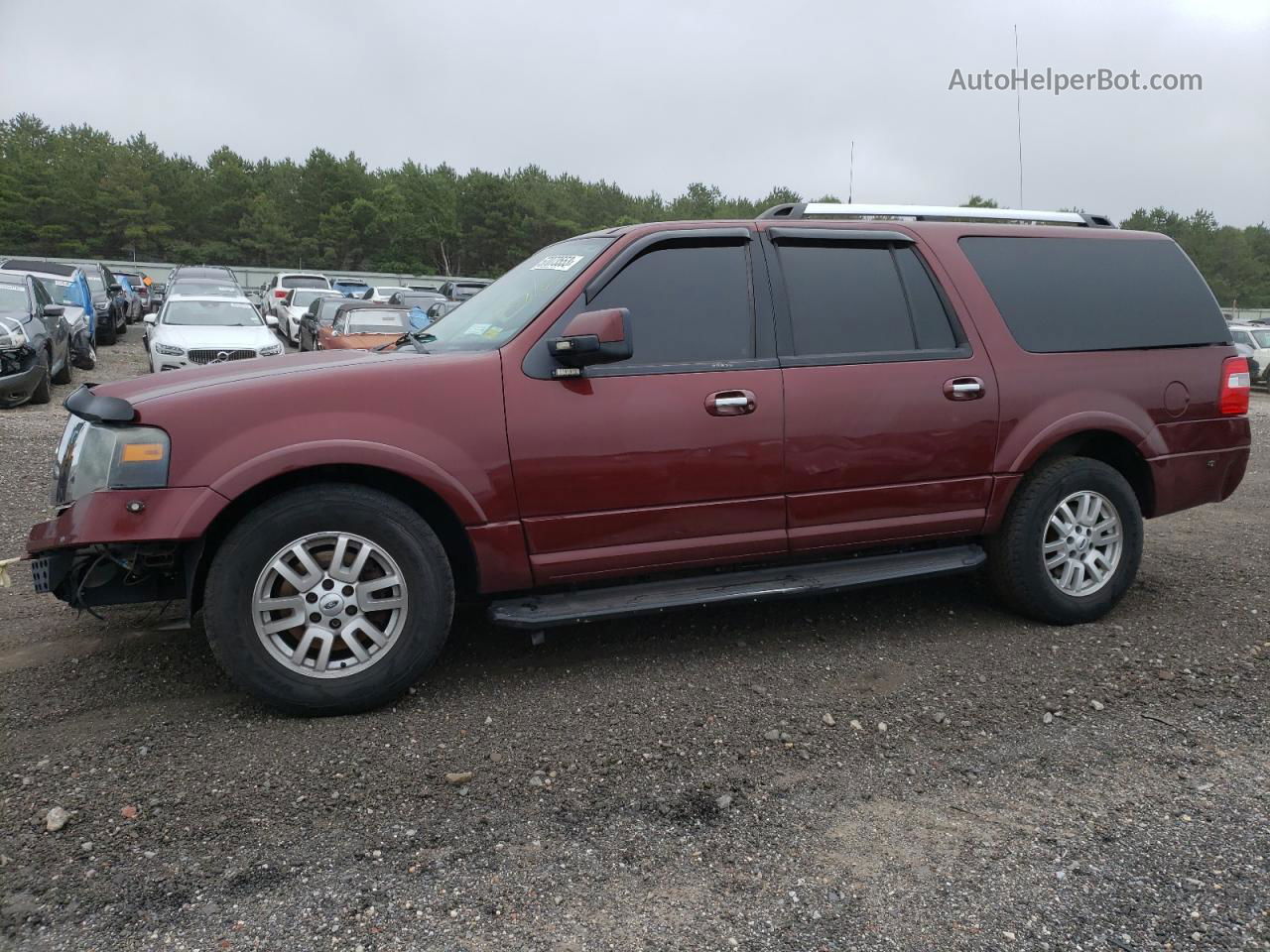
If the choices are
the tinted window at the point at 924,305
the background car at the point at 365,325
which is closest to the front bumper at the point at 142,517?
the tinted window at the point at 924,305

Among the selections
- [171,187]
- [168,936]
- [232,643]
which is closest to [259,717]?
[232,643]

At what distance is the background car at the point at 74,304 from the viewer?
15.5m

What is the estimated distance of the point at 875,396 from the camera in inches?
167

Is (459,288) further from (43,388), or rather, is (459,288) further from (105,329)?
(43,388)

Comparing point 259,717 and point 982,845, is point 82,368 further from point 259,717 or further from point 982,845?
point 982,845

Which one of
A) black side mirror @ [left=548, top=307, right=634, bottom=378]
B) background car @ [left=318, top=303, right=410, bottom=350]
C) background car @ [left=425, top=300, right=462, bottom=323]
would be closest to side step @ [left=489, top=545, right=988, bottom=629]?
black side mirror @ [left=548, top=307, right=634, bottom=378]

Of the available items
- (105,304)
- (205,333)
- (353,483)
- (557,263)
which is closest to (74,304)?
(205,333)

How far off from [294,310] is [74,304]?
767cm

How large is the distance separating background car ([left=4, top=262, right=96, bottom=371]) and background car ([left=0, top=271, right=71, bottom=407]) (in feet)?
3.49

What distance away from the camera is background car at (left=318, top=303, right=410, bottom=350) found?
1437 cm

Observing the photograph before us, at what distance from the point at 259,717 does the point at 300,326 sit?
18.6m

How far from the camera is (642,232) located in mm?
4145

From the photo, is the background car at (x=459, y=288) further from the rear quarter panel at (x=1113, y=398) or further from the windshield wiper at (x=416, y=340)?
the rear quarter panel at (x=1113, y=398)

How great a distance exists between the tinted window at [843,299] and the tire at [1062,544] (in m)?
0.98
